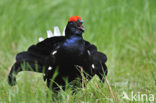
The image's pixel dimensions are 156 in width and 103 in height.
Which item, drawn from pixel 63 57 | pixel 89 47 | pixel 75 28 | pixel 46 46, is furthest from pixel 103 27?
pixel 63 57

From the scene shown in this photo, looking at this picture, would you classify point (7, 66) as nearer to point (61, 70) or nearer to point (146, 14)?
point (61, 70)

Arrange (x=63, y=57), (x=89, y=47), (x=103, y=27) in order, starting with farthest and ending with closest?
(x=103, y=27) → (x=89, y=47) → (x=63, y=57)

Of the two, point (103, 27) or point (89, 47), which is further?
point (103, 27)

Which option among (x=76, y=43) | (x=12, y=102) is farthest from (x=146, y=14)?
(x=12, y=102)

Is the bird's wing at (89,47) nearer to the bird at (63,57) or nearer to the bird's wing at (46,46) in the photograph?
the bird at (63,57)

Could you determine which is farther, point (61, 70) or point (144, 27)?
point (144, 27)

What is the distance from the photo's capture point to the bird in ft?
11.8

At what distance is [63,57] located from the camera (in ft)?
11.8

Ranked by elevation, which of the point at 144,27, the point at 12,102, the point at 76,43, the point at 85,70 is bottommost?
the point at 12,102

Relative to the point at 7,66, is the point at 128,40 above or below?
above

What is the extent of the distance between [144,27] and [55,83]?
2428 mm

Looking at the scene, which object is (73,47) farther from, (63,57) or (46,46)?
(46,46)

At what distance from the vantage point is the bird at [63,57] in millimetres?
3605

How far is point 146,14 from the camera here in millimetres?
5855
